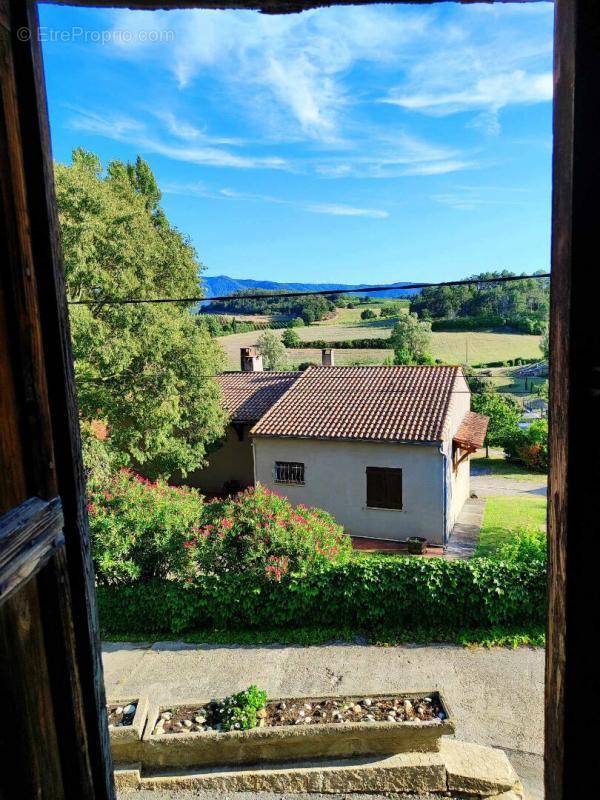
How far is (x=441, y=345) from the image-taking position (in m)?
48.4

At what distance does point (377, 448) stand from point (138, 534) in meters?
7.03

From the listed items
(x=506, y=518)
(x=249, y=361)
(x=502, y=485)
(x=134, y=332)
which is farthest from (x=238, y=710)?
(x=249, y=361)

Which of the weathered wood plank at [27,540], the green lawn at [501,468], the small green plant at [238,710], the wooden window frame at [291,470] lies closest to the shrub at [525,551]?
the small green plant at [238,710]

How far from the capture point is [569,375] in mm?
1216

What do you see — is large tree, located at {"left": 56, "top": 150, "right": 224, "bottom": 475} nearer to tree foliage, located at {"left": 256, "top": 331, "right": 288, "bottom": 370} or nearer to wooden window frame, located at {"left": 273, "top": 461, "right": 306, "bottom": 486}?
wooden window frame, located at {"left": 273, "top": 461, "right": 306, "bottom": 486}

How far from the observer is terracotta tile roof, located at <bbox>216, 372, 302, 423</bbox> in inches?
760

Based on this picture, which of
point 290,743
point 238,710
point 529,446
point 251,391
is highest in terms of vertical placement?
point 251,391

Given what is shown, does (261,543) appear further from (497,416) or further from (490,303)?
(490,303)

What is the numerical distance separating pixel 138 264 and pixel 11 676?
15261 mm

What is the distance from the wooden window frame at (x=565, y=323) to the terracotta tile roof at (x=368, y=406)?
42.8ft

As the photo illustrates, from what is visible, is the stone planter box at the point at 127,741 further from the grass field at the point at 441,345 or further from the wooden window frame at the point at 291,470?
the grass field at the point at 441,345

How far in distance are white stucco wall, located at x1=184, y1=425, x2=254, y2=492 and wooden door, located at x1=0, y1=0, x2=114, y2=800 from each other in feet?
57.6

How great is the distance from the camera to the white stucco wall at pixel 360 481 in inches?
569

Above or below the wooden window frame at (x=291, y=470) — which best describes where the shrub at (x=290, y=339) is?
above
